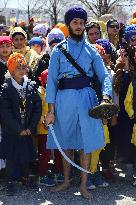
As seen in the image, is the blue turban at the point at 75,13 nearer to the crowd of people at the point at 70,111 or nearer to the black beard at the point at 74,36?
the crowd of people at the point at 70,111

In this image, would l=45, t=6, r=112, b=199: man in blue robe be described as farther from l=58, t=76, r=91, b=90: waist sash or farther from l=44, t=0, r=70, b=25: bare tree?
l=44, t=0, r=70, b=25: bare tree

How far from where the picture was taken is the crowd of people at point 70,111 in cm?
413

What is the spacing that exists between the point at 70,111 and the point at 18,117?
1.96ft

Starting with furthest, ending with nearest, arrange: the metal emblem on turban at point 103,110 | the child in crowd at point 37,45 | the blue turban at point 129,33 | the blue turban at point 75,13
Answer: the child in crowd at point 37,45
the blue turban at point 129,33
the blue turban at point 75,13
the metal emblem on turban at point 103,110

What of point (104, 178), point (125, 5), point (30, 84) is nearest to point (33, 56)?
point (30, 84)

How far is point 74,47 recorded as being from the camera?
4.14 meters

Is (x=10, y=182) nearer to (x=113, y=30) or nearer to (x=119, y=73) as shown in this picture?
(x=119, y=73)

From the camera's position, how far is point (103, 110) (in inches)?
154

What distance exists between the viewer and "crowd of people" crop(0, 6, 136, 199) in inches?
163

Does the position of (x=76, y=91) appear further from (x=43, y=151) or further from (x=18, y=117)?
(x=43, y=151)

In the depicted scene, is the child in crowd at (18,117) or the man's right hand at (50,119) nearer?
the man's right hand at (50,119)

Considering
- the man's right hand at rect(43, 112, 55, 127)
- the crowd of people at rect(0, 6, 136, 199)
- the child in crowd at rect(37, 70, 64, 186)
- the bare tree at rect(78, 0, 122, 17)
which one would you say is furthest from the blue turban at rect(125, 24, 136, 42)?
the bare tree at rect(78, 0, 122, 17)

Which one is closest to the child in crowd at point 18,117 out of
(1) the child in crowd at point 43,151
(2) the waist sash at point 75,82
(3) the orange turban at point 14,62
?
(3) the orange turban at point 14,62

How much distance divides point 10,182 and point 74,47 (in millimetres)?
1606
